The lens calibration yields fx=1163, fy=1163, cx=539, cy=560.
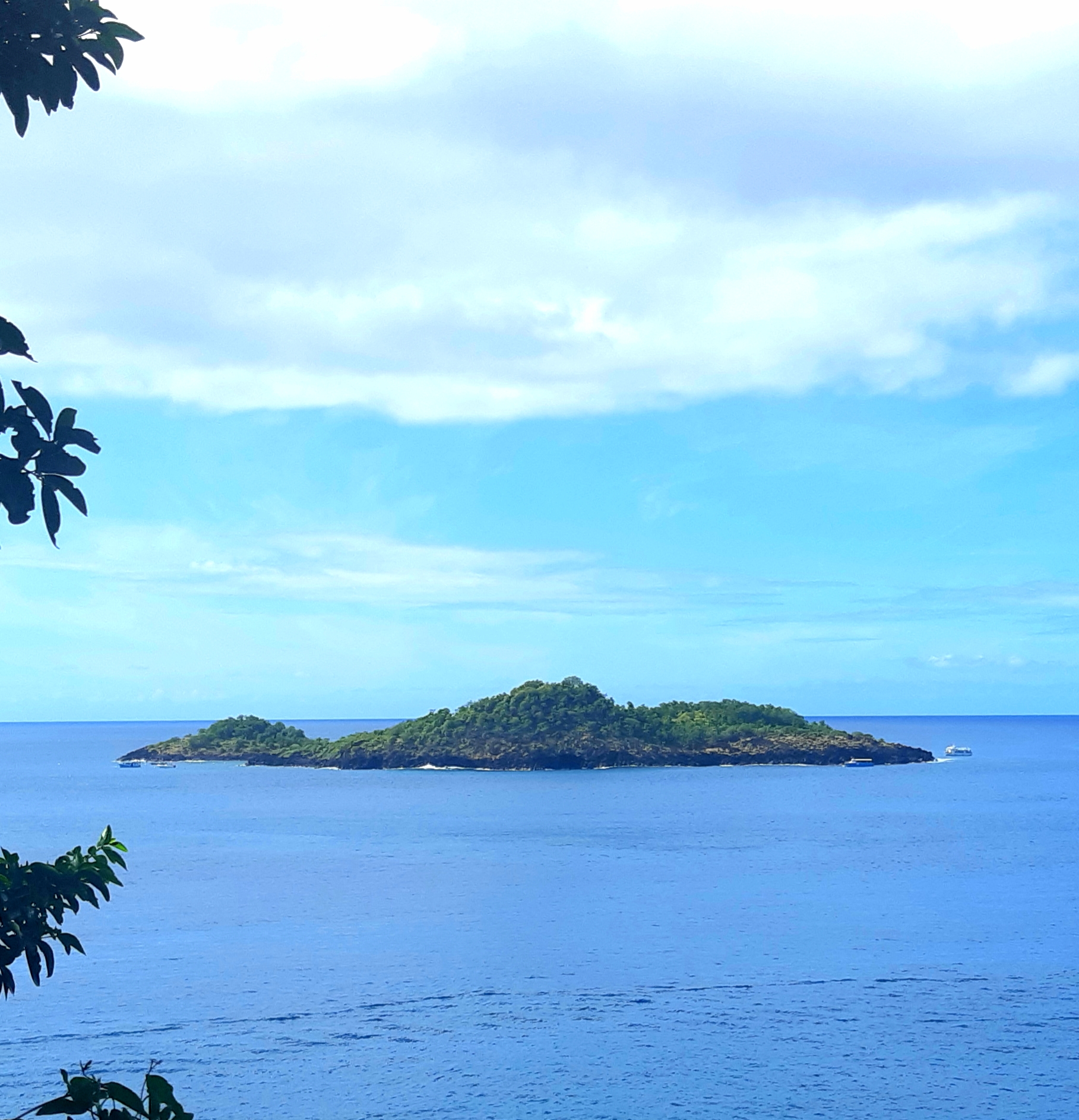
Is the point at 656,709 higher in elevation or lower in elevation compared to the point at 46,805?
higher

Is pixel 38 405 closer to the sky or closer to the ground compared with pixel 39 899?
closer to the sky

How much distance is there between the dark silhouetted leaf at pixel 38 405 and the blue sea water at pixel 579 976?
27043 mm

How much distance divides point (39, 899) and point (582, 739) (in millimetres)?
157211

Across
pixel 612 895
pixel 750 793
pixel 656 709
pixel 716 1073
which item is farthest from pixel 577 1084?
pixel 656 709

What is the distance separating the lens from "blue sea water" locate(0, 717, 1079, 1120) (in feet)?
100

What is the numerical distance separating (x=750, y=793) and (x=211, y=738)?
105m

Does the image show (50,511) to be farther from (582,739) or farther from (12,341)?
(582,739)

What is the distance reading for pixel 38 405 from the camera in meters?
5.13

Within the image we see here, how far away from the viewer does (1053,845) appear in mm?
84000

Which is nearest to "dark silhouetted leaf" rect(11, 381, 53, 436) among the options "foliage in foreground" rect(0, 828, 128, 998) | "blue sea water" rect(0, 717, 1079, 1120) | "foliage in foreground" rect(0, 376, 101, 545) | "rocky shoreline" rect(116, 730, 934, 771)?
"foliage in foreground" rect(0, 376, 101, 545)

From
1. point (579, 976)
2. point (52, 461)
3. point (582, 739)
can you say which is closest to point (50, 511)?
point (52, 461)

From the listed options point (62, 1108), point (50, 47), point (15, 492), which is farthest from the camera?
point (50, 47)

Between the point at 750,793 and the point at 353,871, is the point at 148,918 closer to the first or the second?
the point at 353,871

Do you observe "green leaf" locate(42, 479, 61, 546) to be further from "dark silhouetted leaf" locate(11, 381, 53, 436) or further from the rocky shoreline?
the rocky shoreline
